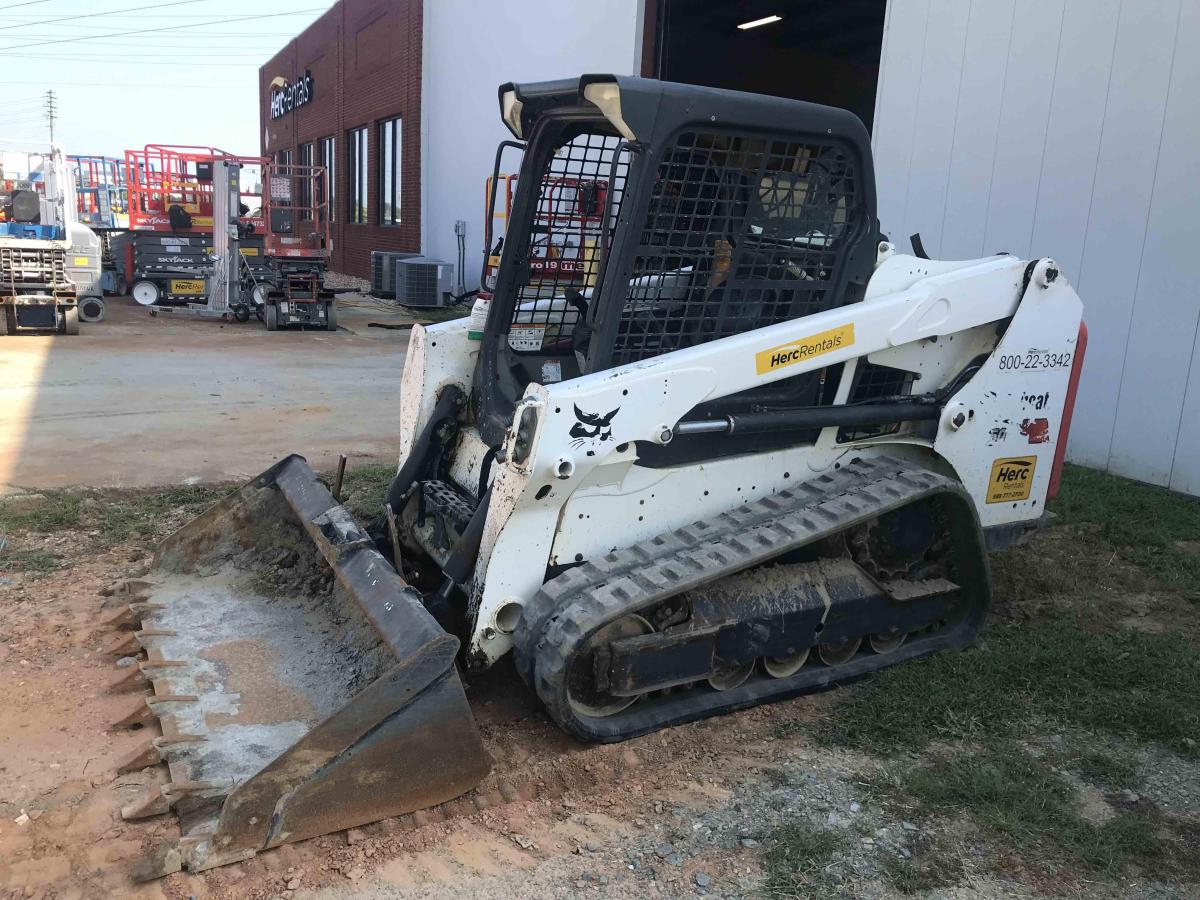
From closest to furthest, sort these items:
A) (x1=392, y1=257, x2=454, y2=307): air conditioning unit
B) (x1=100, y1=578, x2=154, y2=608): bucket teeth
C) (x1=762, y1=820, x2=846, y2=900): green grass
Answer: (x1=762, y1=820, x2=846, y2=900): green grass < (x1=100, y1=578, x2=154, y2=608): bucket teeth < (x1=392, y1=257, x2=454, y2=307): air conditioning unit

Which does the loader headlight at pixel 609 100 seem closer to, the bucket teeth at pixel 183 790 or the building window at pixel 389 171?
the bucket teeth at pixel 183 790

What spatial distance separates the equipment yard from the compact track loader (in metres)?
0.13

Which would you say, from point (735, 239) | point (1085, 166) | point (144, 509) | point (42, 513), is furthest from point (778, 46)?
point (735, 239)

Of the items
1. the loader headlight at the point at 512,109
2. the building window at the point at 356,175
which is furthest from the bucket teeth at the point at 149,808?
the building window at the point at 356,175

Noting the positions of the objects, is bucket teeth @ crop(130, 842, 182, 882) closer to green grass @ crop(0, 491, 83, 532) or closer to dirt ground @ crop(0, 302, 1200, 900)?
dirt ground @ crop(0, 302, 1200, 900)

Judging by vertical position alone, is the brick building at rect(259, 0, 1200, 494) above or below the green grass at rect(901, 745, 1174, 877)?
above

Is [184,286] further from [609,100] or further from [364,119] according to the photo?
[609,100]

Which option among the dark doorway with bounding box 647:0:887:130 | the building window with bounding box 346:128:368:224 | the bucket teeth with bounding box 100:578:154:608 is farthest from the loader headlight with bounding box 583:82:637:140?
the building window with bounding box 346:128:368:224

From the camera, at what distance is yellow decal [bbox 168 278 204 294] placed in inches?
710

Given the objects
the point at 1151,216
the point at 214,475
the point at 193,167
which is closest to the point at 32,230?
the point at 193,167

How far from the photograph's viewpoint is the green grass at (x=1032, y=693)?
3930 millimetres

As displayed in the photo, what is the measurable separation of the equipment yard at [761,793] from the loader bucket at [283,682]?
0.37 feet

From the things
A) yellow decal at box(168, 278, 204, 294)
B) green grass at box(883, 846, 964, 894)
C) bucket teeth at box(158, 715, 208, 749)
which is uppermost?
yellow decal at box(168, 278, 204, 294)

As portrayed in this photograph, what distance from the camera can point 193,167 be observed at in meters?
19.2
